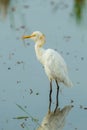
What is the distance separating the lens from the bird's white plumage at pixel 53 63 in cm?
1093

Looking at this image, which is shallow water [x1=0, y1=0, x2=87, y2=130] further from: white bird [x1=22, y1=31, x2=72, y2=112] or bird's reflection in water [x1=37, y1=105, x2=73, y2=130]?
white bird [x1=22, y1=31, x2=72, y2=112]

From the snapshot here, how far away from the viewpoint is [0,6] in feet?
63.4

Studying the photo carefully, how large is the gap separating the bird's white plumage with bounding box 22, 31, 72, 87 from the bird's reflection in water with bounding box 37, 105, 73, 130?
689 mm

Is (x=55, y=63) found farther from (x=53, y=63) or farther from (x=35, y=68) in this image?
(x=35, y=68)

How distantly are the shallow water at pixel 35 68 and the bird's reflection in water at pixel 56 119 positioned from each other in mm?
73

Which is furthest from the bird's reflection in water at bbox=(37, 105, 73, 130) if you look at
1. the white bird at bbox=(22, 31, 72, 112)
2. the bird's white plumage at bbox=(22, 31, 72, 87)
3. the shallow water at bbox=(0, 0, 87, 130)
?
the bird's white plumage at bbox=(22, 31, 72, 87)

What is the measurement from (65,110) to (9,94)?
3.98ft

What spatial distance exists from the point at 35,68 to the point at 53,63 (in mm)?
1727

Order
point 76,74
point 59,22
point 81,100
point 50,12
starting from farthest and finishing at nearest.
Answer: point 50,12, point 59,22, point 76,74, point 81,100

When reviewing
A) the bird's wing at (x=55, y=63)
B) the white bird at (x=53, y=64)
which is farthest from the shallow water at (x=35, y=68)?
the bird's wing at (x=55, y=63)

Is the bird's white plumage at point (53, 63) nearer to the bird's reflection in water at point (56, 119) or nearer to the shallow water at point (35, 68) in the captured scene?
the shallow water at point (35, 68)

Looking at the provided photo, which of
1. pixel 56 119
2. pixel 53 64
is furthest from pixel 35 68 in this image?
pixel 56 119

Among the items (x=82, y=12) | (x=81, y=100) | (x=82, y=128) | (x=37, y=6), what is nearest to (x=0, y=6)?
(x=37, y=6)

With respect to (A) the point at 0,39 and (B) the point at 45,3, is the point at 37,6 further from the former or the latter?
(A) the point at 0,39
